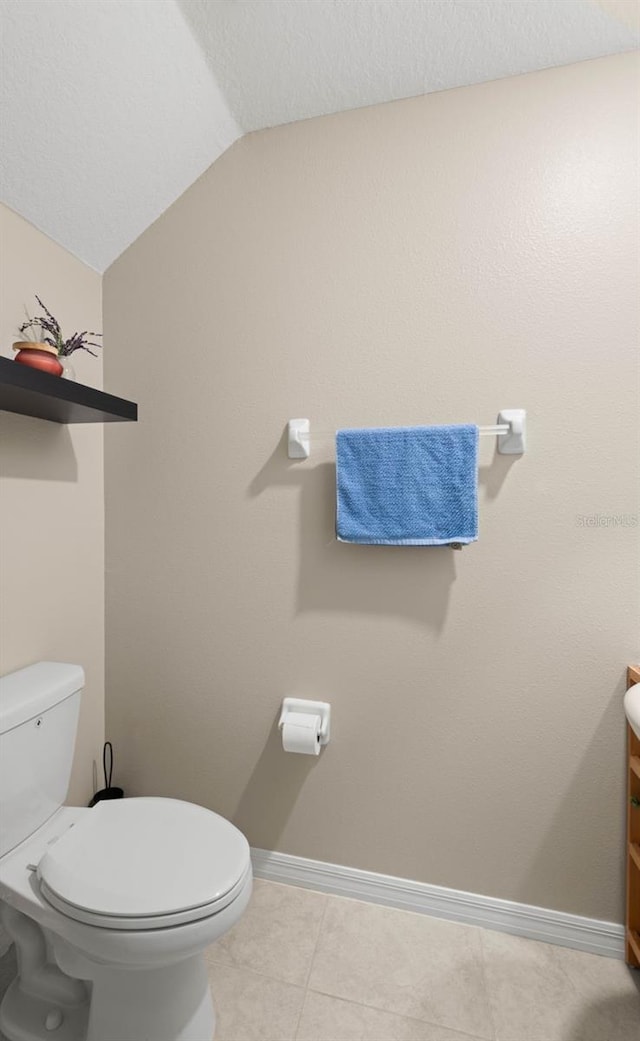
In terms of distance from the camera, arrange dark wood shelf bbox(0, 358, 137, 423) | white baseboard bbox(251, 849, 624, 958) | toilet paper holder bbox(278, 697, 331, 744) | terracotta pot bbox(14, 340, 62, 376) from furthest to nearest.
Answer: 1. toilet paper holder bbox(278, 697, 331, 744)
2. white baseboard bbox(251, 849, 624, 958)
3. terracotta pot bbox(14, 340, 62, 376)
4. dark wood shelf bbox(0, 358, 137, 423)

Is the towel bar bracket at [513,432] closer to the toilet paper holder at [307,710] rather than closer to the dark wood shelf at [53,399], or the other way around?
the toilet paper holder at [307,710]

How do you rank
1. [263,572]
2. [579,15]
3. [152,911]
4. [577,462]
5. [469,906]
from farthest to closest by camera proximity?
[263,572], [469,906], [577,462], [579,15], [152,911]

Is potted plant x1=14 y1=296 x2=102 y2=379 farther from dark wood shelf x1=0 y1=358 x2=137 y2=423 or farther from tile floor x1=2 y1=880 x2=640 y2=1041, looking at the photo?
tile floor x1=2 y1=880 x2=640 y2=1041

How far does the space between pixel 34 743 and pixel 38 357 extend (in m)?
0.97

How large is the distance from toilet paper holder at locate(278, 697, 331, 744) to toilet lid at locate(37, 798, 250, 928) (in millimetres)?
345

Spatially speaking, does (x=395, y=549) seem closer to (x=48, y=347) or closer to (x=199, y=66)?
(x=48, y=347)

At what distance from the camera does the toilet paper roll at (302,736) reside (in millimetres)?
1350

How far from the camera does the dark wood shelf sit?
1040 millimetres

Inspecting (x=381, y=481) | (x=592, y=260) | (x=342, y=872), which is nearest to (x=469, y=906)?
(x=342, y=872)

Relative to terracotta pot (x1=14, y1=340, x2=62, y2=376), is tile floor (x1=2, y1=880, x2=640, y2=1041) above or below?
below

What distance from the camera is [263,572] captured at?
4.91ft

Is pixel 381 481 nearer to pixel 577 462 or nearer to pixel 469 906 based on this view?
pixel 577 462

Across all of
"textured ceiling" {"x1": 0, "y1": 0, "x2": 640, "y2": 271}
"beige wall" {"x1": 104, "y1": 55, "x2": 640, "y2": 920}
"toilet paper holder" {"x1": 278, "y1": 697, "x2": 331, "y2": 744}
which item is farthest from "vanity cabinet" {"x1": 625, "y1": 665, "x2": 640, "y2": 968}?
"textured ceiling" {"x1": 0, "y1": 0, "x2": 640, "y2": 271}

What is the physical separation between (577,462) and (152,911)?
4.60ft
